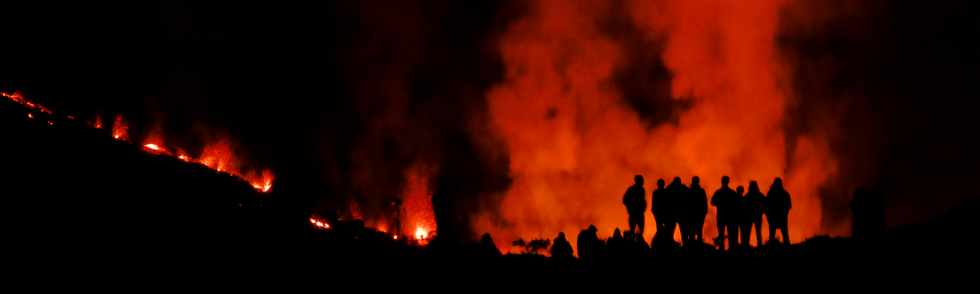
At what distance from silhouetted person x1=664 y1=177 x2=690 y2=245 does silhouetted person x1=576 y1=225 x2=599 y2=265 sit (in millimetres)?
1719

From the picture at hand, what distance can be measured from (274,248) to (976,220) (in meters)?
15.9

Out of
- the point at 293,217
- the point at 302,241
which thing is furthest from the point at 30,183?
the point at 302,241

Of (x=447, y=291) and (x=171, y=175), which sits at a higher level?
(x=171, y=175)

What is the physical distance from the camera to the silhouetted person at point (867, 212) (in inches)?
764

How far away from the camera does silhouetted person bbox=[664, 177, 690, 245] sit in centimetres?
1952

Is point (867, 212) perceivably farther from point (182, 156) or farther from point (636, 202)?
point (182, 156)

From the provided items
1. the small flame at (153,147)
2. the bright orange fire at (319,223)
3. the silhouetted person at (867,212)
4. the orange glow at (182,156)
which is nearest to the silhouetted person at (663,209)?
the silhouetted person at (867,212)

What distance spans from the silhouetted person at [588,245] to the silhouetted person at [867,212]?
18.7 feet

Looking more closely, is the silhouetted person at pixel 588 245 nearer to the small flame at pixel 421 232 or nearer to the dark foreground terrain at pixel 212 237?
the dark foreground terrain at pixel 212 237

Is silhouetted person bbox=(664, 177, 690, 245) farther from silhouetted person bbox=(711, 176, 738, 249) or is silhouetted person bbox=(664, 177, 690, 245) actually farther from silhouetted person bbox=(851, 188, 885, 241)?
silhouetted person bbox=(851, 188, 885, 241)

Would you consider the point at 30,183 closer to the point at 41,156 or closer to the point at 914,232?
the point at 41,156

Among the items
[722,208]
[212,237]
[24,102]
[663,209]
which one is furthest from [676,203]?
[24,102]

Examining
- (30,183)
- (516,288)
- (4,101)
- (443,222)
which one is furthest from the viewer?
(4,101)

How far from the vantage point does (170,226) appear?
2339 centimetres
